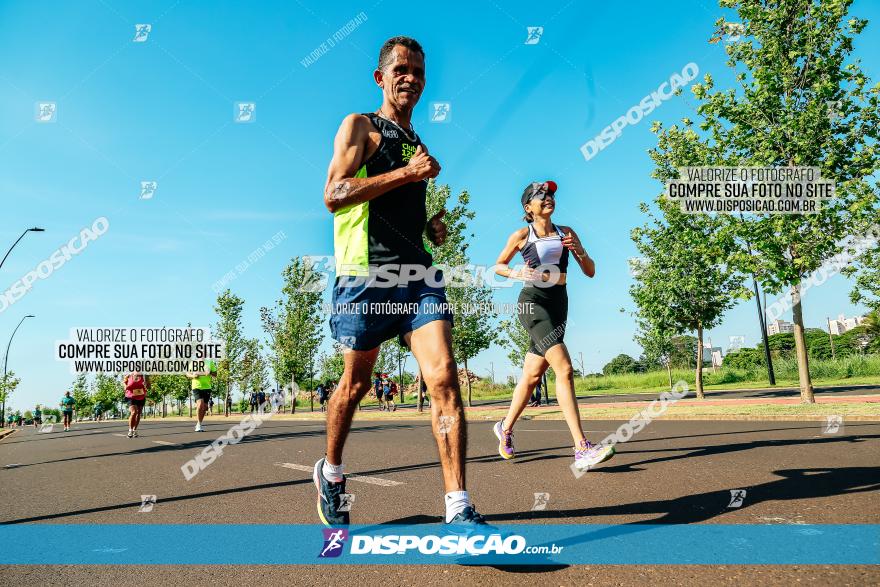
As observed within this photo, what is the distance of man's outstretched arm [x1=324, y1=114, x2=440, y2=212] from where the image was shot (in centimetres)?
277

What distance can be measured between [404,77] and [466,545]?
237cm

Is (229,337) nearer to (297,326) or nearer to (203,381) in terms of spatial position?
(297,326)

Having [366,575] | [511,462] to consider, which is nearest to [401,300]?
[366,575]

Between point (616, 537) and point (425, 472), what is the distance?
270 centimetres

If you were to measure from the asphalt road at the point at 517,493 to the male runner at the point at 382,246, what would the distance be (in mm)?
748

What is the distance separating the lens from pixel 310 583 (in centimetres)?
218

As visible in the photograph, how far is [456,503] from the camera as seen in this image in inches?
96.9

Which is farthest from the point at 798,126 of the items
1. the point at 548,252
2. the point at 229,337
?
the point at 229,337

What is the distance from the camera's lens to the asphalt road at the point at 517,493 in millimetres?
2223

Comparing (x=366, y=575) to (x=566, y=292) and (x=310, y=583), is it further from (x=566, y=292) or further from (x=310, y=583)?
(x=566, y=292)

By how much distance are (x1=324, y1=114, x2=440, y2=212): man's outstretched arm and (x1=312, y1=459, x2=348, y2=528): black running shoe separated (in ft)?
4.78

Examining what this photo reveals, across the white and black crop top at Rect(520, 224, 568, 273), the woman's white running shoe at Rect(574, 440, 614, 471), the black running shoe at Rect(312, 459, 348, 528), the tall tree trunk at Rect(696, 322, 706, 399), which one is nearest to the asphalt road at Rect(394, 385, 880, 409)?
the tall tree trunk at Rect(696, 322, 706, 399)

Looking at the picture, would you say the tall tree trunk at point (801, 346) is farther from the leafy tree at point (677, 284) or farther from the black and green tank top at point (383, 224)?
the black and green tank top at point (383, 224)

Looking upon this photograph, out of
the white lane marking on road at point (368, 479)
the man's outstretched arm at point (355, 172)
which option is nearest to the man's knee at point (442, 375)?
the man's outstretched arm at point (355, 172)
